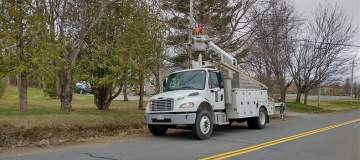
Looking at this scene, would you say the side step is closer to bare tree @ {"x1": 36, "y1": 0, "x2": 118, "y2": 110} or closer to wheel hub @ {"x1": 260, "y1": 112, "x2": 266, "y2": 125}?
wheel hub @ {"x1": 260, "y1": 112, "x2": 266, "y2": 125}

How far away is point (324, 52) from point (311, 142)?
804 inches

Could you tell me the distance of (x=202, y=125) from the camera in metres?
10.2

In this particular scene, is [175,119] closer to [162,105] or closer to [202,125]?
[162,105]

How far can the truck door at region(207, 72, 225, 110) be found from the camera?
11.0 metres

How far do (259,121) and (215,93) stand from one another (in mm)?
3726

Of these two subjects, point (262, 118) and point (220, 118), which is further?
point (262, 118)

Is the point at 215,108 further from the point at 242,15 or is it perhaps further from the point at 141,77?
the point at 242,15

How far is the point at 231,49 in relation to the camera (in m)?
20.7

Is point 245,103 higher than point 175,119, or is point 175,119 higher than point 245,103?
point 245,103

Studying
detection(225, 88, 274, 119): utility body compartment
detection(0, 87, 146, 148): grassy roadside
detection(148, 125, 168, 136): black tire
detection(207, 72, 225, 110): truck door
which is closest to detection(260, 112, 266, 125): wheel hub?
detection(225, 88, 274, 119): utility body compartment

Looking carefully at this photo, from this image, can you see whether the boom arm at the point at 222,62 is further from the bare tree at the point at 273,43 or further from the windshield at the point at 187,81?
the bare tree at the point at 273,43

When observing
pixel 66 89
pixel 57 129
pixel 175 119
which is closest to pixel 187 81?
pixel 175 119

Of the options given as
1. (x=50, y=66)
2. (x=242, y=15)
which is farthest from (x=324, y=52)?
(x=50, y=66)

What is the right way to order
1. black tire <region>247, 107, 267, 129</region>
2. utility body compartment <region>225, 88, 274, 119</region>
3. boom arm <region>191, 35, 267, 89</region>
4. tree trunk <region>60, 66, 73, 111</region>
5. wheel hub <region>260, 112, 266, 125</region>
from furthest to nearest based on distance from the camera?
wheel hub <region>260, 112, 266, 125</region> < tree trunk <region>60, 66, 73, 111</region> < black tire <region>247, 107, 267, 129</region> < boom arm <region>191, 35, 267, 89</region> < utility body compartment <region>225, 88, 274, 119</region>
